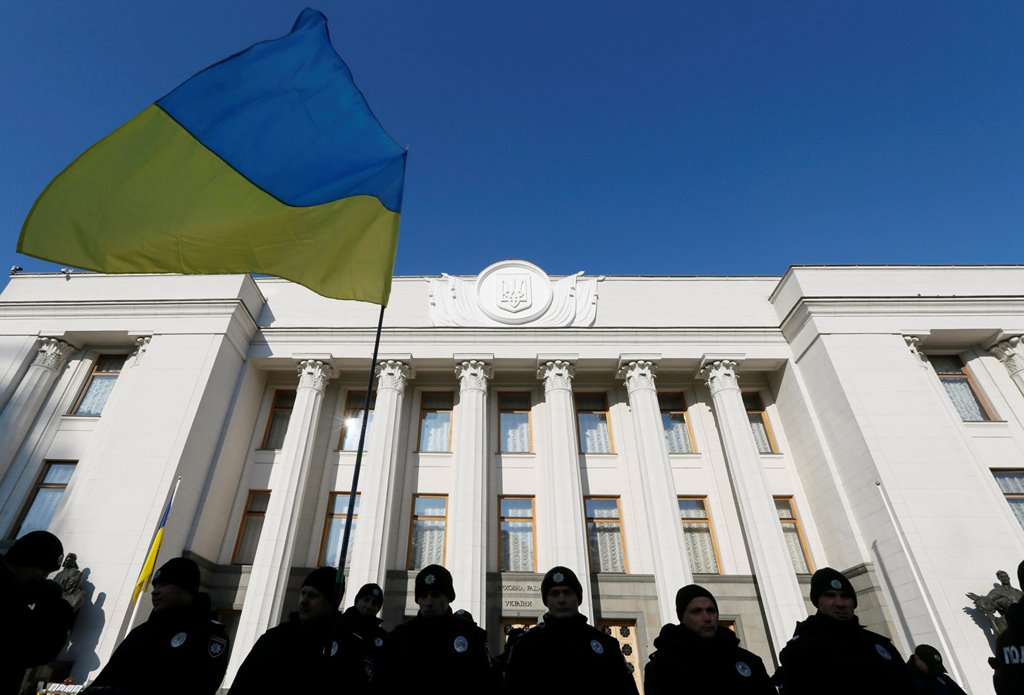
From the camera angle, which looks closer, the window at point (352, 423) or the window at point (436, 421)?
the window at point (352, 423)

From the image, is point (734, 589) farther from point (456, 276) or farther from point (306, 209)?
point (306, 209)

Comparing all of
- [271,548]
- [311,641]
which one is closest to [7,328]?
[271,548]

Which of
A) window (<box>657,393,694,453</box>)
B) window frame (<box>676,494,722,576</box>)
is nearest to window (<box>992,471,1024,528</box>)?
window frame (<box>676,494,722,576</box>)

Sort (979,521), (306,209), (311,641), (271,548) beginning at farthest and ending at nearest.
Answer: (271,548) → (979,521) → (306,209) → (311,641)

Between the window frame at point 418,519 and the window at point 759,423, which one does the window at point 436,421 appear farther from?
the window at point 759,423

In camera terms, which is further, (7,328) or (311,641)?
(7,328)

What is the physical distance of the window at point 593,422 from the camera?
1608cm

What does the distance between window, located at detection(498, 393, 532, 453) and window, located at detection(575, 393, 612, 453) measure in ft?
5.74

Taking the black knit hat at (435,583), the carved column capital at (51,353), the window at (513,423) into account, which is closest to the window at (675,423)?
the window at (513,423)

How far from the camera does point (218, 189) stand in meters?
4.77

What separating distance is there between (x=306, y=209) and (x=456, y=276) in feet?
41.3

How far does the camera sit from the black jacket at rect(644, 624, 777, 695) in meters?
3.29

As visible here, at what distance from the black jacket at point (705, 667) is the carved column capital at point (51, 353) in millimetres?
18659

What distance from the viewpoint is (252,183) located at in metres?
4.89
